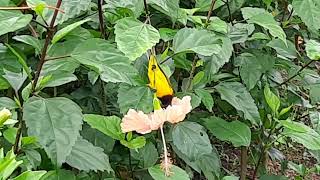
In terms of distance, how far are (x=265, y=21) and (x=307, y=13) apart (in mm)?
100

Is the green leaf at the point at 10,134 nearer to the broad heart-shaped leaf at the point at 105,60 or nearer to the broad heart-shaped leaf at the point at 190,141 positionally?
the broad heart-shaped leaf at the point at 105,60

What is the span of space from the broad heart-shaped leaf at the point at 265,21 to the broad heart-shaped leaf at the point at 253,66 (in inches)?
5.2

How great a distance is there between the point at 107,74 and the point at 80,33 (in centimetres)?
30

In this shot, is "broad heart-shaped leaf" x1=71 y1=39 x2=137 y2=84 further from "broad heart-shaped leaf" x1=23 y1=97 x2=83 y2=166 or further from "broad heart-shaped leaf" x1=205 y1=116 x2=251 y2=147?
"broad heart-shaped leaf" x1=205 y1=116 x2=251 y2=147

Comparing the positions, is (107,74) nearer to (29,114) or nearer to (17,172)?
(29,114)

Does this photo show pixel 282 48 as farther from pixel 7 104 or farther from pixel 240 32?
pixel 7 104

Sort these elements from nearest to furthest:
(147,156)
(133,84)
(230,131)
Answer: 1. (133,84)
2. (147,156)
3. (230,131)

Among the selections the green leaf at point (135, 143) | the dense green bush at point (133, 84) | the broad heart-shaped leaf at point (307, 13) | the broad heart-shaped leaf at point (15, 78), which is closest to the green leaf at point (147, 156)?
the dense green bush at point (133, 84)

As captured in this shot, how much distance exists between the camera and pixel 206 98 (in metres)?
1.46

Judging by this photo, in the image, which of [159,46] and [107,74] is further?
[159,46]

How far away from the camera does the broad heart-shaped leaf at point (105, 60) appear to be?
43.2 inches

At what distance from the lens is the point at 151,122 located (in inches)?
40.6

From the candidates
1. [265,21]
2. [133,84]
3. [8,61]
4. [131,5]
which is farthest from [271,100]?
[8,61]

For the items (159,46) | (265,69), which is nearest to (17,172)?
(159,46)
